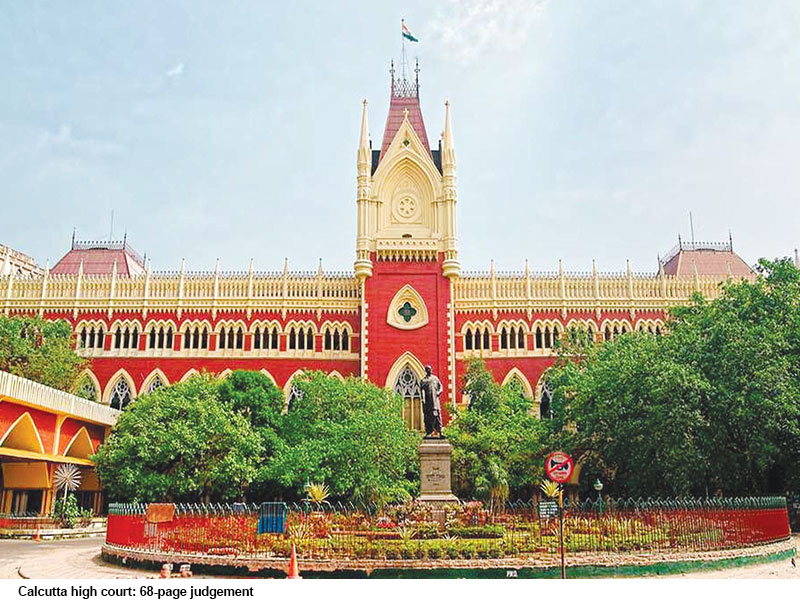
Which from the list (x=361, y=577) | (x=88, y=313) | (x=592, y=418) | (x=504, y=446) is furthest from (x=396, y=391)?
(x=361, y=577)

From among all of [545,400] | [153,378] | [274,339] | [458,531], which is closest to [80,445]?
[153,378]

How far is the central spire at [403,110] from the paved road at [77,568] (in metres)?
30.2

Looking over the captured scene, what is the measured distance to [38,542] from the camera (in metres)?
29.4

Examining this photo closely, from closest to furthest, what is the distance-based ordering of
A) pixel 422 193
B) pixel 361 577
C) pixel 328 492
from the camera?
pixel 361 577 → pixel 328 492 → pixel 422 193

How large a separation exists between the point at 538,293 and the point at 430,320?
6.82 m

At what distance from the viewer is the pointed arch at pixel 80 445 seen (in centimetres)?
3816

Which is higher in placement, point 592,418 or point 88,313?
point 88,313

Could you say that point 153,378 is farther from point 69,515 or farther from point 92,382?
point 69,515

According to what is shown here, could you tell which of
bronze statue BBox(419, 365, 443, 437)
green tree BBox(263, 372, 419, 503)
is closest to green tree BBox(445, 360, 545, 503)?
green tree BBox(263, 372, 419, 503)

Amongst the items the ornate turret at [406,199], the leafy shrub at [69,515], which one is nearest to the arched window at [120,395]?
the leafy shrub at [69,515]

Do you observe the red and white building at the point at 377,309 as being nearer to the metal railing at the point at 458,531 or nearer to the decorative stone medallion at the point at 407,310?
the decorative stone medallion at the point at 407,310

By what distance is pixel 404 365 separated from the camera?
4419 centimetres

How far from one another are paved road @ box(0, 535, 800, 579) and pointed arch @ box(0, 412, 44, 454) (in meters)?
8.58

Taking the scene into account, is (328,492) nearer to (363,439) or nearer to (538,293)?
(363,439)
